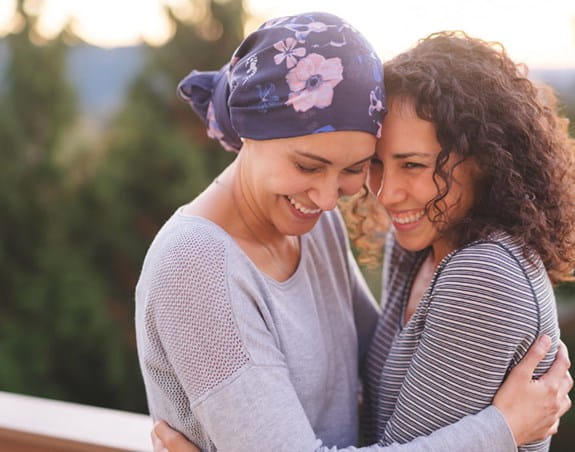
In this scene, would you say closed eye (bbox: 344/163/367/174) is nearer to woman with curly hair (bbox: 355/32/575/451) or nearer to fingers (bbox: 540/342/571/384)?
woman with curly hair (bbox: 355/32/575/451)

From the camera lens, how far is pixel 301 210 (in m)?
1.55

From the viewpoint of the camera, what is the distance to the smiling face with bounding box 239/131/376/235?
1418 mm

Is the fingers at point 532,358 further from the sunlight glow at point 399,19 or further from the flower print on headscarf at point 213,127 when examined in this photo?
the flower print on headscarf at point 213,127

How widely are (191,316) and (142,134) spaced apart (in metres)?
3.41

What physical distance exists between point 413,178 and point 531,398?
1.68 feet

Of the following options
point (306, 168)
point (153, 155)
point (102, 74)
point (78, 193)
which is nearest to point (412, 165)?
point (306, 168)

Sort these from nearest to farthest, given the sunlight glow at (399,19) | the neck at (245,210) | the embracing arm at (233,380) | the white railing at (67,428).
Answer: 1. the embracing arm at (233,380)
2. the neck at (245,210)
3. the sunlight glow at (399,19)
4. the white railing at (67,428)

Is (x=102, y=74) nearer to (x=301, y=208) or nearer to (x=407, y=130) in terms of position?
(x=301, y=208)

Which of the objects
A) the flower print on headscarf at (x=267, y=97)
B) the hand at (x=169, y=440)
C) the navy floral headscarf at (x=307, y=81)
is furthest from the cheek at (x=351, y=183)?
the hand at (x=169, y=440)

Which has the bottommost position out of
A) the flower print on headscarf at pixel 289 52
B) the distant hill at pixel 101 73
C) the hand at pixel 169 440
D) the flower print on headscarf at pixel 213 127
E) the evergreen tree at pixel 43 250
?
the evergreen tree at pixel 43 250

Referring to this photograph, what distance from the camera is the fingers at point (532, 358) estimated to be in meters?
1.39

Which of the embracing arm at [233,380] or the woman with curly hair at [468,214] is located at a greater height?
the woman with curly hair at [468,214]

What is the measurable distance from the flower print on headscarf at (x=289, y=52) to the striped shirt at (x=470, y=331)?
52cm

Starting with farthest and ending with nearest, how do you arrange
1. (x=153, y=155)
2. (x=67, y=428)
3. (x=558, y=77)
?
(x=153, y=155), (x=558, y=77), (x=67, y=428)
